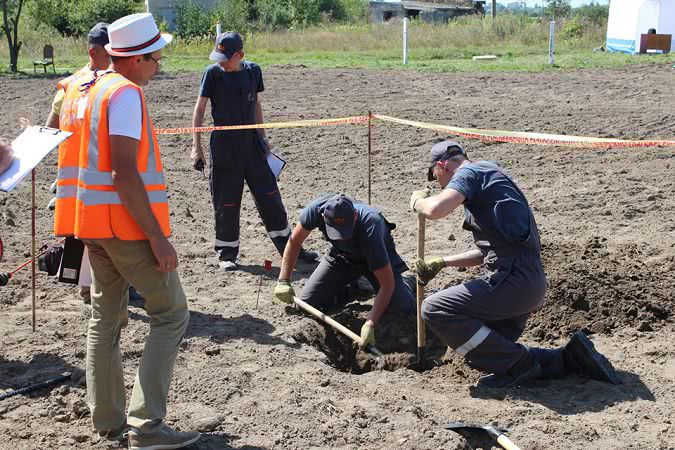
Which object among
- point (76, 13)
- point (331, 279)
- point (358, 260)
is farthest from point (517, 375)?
point (76, 13)

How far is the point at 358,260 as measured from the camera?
6.65m

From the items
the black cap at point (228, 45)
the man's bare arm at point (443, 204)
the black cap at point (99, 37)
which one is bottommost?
the man's bare arm at point (443, 204)

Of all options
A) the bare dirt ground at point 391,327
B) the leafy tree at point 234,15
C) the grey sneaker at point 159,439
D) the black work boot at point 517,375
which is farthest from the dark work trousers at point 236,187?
the leafy tree at point 234,15

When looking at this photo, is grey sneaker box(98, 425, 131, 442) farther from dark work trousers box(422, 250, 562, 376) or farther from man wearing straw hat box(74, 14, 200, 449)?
dark work trousers box(422, 250, 562, 376)

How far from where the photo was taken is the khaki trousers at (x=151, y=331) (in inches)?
165

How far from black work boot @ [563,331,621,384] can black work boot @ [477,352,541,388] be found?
0.22 metres

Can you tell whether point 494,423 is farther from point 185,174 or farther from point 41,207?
point 185,174

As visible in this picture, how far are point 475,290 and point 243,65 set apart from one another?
3.45 meters

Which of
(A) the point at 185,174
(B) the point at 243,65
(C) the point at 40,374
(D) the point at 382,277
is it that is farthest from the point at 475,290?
(A) the point at 185,174

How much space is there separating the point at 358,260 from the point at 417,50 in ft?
71.1

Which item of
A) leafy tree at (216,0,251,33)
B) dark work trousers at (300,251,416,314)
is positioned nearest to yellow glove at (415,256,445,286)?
dark work trousers at (300,251,416,314)

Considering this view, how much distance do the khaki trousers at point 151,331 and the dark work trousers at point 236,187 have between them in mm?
3428

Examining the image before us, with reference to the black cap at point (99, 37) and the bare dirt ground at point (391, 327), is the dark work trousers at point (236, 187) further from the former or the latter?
the black cap at point (99, 37)

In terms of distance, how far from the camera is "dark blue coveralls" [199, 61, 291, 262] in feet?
25.1
